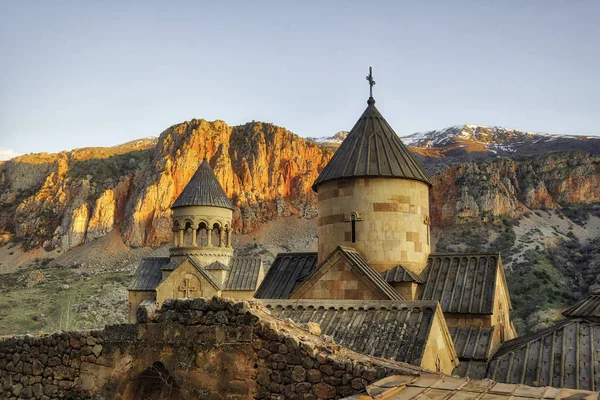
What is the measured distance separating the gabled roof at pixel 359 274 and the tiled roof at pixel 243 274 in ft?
44.3

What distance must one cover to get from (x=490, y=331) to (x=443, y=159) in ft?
229

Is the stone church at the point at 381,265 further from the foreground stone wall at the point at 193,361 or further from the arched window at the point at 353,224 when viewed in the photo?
the foreground stone wall at the point at 193,361

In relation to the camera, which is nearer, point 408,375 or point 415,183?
point 408,375

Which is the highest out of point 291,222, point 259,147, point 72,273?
point 259,147

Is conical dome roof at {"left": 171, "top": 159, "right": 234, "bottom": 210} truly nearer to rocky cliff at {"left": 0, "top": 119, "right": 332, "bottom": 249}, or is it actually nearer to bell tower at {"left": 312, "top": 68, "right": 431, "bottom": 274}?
bell tower at {"left": 312, "top": 68, "right": 431, "bottom": 274}

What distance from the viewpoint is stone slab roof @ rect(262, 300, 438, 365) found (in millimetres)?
6484

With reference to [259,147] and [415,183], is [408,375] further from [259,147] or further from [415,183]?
[259,147]

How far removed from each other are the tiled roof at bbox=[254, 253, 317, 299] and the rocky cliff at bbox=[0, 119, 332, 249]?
5005cm

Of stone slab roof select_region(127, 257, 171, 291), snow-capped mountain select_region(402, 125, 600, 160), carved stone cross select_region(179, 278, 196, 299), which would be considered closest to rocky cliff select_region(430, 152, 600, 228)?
snow-capped mountain select_region(402, 125, 600, 160)

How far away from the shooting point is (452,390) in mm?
3420

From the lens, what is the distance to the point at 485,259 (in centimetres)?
983

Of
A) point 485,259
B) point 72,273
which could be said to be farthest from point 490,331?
point 72,273

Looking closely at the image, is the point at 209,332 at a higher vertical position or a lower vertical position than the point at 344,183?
lower

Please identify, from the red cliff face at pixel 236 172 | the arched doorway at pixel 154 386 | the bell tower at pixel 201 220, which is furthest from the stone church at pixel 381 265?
the red cliff face at pixel 236 172
